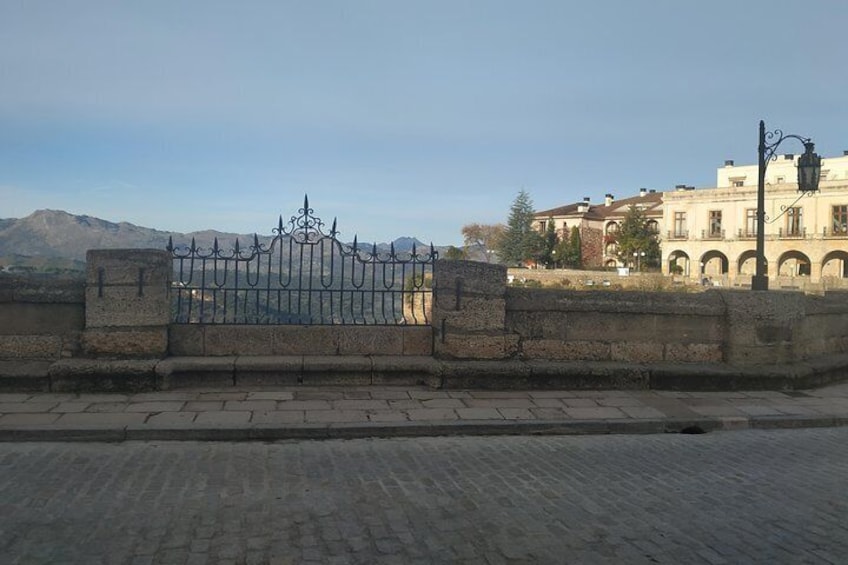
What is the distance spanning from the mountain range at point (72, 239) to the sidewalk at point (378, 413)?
1.87 metres

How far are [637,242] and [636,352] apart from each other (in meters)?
63.1

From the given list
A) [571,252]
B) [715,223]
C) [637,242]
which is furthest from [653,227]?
[571,252]

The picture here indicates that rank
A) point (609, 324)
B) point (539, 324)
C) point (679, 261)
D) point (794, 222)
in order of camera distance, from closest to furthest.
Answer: point (539, 324) → point (609, 324) → point (794, 222) → point (679, 261)

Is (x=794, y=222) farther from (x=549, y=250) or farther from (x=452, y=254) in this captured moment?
(x=452, y=254)

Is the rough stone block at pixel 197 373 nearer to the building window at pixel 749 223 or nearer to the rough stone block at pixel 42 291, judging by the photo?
the rough stone block at pixel 42 291

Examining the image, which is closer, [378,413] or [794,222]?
[378,413]

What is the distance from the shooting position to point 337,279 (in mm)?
8539

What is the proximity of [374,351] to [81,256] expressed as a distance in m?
3.75

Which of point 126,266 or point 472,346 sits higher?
point 126,266

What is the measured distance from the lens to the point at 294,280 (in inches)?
334

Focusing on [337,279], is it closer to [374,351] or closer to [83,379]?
[374,351]

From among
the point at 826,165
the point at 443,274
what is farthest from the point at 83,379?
the point at 826,165

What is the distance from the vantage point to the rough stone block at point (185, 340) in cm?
823

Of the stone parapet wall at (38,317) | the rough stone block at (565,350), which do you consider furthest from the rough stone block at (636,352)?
the stone parapet wall at (38,317)
